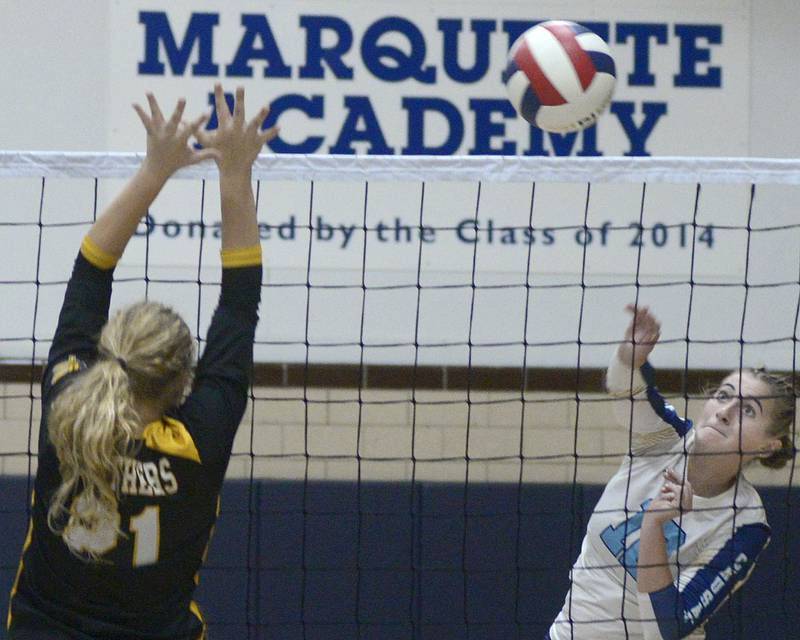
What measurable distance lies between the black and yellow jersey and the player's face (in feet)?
4.35

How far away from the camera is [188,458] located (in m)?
2.17

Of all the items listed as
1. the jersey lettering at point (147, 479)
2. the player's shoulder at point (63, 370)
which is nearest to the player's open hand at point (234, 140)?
the player's shoulder at point (63, 370)

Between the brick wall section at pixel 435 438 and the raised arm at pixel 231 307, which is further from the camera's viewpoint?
the brick wall section at pixel 435 438

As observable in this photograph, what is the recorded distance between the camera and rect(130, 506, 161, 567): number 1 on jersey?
7.09ft

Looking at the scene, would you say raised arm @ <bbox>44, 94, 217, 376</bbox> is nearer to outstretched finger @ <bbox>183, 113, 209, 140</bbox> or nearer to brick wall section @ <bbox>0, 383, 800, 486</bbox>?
outstretched finger @ <bbox>183, 113, 209, 140</bbox>

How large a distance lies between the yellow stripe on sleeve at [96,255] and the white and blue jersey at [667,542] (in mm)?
1377

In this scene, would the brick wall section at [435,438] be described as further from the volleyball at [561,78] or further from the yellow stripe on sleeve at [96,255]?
the yellow stripe on sleeve at [96,255]

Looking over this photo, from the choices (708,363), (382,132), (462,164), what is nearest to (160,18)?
(382,132)

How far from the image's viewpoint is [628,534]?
3.11 metres

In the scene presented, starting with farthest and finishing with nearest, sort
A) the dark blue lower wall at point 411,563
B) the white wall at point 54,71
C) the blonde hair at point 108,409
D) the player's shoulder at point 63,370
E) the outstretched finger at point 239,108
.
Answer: the white wall at point 54,71
the dark blue lower wall at point 411,563
the outstretched finger at point 239,108
the player's shoulder at point 63,370
the blonde hair at point 108,409

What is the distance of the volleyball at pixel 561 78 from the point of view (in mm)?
3334


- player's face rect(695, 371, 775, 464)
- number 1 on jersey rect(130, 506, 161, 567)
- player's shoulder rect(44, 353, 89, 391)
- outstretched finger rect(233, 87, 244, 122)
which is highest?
outstretched finger rect(233, 87, 244, 122)

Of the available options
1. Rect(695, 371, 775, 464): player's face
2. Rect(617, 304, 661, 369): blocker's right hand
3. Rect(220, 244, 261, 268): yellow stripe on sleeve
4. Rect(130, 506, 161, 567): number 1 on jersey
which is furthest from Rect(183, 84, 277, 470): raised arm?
Rect(695, 371, 775, 464): player's face

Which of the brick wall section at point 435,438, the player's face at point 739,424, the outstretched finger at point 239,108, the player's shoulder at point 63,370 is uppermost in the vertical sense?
the outstretched finger at point 239,108
